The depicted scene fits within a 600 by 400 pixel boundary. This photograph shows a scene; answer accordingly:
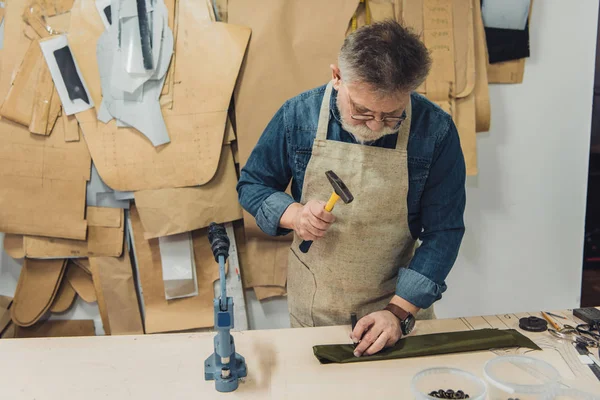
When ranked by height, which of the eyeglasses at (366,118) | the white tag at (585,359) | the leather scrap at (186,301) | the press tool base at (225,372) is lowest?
the leather scrap at (186,301)

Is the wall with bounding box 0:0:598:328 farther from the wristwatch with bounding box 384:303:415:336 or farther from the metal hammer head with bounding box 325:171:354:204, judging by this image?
the metal hammer head with bounding box 325:171:354:204

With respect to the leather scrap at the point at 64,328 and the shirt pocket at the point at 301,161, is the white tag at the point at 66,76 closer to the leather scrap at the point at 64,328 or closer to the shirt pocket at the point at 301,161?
the leather scrap at the point at 64,328

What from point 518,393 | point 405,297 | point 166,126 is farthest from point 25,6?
point 518,393

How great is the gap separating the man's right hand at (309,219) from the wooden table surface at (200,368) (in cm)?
28

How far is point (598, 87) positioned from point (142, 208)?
216cm

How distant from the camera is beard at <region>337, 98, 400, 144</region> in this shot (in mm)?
1224

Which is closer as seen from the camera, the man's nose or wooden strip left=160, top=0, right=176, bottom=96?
the man's nose

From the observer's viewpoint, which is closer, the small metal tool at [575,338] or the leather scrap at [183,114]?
the small metal tool at [575,338]

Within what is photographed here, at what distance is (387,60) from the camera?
1.06 m

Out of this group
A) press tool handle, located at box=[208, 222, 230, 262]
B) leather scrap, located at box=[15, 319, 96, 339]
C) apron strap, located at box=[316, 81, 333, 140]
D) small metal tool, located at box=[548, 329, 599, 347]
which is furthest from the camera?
leather scrap, located at box=[15, 319, 96, 339]

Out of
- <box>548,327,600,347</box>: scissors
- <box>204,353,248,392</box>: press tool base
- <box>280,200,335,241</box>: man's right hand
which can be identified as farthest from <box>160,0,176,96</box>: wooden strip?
<box>548,327,600,347</box>: scissors

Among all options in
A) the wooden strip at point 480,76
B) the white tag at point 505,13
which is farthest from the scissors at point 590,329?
the white tag at point 505,13

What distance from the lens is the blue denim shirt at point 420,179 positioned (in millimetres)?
1327

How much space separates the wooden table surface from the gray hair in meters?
0.64
